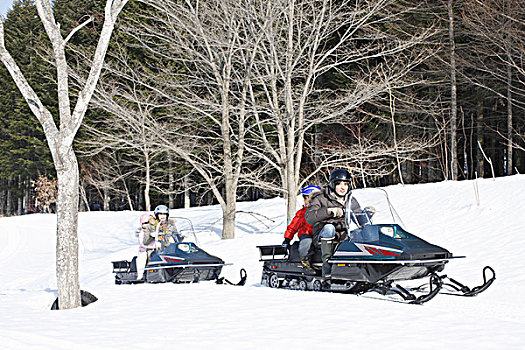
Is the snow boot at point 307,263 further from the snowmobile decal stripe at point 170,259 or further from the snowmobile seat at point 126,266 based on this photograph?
the snowmobile seat at point 126,266

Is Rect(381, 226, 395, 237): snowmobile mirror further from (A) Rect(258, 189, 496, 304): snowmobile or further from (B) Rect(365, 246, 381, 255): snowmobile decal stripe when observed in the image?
(B) Rect(365, 246, 381, 255): snowmobile decal stripe

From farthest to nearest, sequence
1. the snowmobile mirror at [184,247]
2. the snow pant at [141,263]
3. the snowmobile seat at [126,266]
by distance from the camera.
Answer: the snowmobile seat at [126,266]
the snow pant at [141,263]
the snowmobile mirror at [184,247]

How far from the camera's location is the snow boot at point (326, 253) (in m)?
7.59

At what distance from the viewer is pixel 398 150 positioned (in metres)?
14.8

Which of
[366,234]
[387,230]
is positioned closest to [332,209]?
[366,234]

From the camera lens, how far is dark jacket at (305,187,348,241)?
7.86m

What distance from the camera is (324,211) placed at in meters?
7.84

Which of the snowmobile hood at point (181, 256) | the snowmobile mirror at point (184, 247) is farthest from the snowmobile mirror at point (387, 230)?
the snowmobile mirror at point (184, 247)

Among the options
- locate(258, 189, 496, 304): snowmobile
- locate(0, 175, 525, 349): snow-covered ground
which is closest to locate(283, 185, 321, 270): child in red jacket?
locate(258, 189, 496, 304): snowmobile

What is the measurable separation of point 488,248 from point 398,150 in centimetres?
508

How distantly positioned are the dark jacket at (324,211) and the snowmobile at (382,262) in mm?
433

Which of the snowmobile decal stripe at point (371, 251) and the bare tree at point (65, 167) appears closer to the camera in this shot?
the snowmobile decal stripe at point (371, 251)

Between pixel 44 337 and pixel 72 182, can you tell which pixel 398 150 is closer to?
pixel 72 182

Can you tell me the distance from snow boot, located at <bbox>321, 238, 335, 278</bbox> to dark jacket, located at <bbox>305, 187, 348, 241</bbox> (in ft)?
0.83
